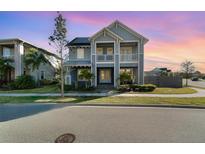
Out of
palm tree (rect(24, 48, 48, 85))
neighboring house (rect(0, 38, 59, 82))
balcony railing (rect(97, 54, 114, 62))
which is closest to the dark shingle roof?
balcony railing (rect(97, 54, 114, 62))

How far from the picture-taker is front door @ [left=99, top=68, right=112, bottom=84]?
23328 millimetres

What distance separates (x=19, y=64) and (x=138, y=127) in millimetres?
21548

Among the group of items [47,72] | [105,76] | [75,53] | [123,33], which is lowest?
[105,76]

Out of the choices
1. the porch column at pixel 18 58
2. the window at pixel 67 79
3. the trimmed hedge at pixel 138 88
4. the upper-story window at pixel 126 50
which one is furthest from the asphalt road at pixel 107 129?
the porch column at pixel 18 58

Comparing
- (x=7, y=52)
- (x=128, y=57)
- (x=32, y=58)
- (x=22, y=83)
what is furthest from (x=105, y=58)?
(x=7, y=52)

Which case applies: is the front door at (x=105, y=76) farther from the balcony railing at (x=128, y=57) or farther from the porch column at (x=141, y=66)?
the porch column at (x=141, y=66)

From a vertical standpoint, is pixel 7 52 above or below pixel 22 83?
above

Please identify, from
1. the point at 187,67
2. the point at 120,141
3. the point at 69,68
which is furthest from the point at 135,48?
the point at 187,67

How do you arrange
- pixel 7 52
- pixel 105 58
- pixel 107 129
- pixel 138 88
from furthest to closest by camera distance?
pixel 7 52 < pixel 105 58 < pixel 138 88 < pixel 107 129

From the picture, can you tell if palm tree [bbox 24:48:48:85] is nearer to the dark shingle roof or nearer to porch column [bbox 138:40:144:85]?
the dark shingle roof

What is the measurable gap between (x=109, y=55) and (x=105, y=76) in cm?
381

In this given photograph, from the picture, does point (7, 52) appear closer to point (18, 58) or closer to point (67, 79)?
point (18, 58)

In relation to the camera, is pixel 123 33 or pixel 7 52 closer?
pixel 123 33

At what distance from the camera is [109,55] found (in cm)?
2083
